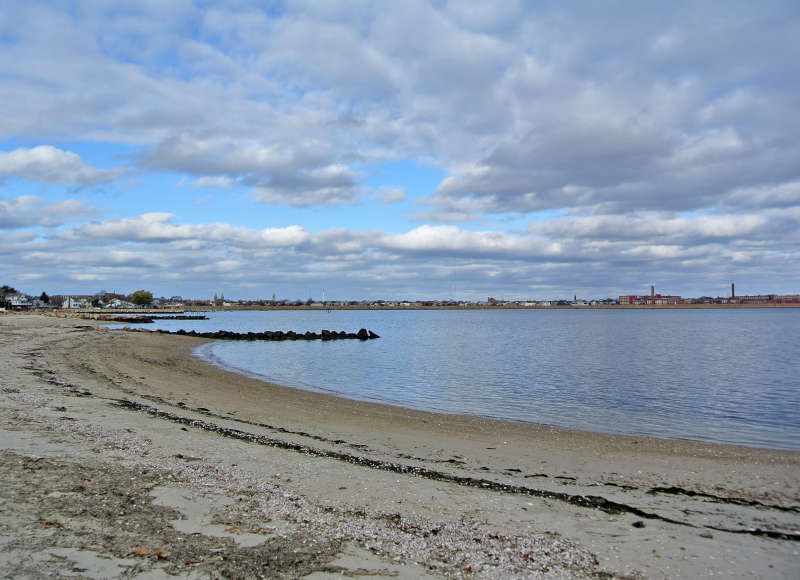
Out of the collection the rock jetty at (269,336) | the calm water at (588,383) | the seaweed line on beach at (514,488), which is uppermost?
the seaweed line on beach at (514,488)

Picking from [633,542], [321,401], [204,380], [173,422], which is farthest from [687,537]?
[204,380]

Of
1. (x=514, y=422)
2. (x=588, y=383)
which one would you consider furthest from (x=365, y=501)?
(x=588, y=383)

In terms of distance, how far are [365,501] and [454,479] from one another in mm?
2107

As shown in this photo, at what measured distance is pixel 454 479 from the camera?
29.4 ft

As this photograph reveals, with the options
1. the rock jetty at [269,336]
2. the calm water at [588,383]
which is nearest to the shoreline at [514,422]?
the calm water at [588,383]

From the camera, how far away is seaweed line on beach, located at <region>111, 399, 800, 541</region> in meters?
7.23

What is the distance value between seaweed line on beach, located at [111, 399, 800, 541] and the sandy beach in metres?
0.05

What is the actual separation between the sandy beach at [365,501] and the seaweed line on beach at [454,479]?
0.16ft

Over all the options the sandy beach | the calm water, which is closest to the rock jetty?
the calm water

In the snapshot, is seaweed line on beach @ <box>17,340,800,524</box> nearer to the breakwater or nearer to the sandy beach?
the sandy beach

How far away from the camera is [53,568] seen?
15.9ft

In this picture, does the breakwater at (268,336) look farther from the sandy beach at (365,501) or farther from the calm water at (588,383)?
the sandy beach at (365,501)

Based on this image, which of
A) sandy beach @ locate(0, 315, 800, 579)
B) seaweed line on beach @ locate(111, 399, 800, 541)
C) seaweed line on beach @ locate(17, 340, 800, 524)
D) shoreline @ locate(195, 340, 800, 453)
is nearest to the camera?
sandy beach @ locate(0, 315, 800, 579)

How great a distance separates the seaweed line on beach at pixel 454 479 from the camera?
723 centimetres
